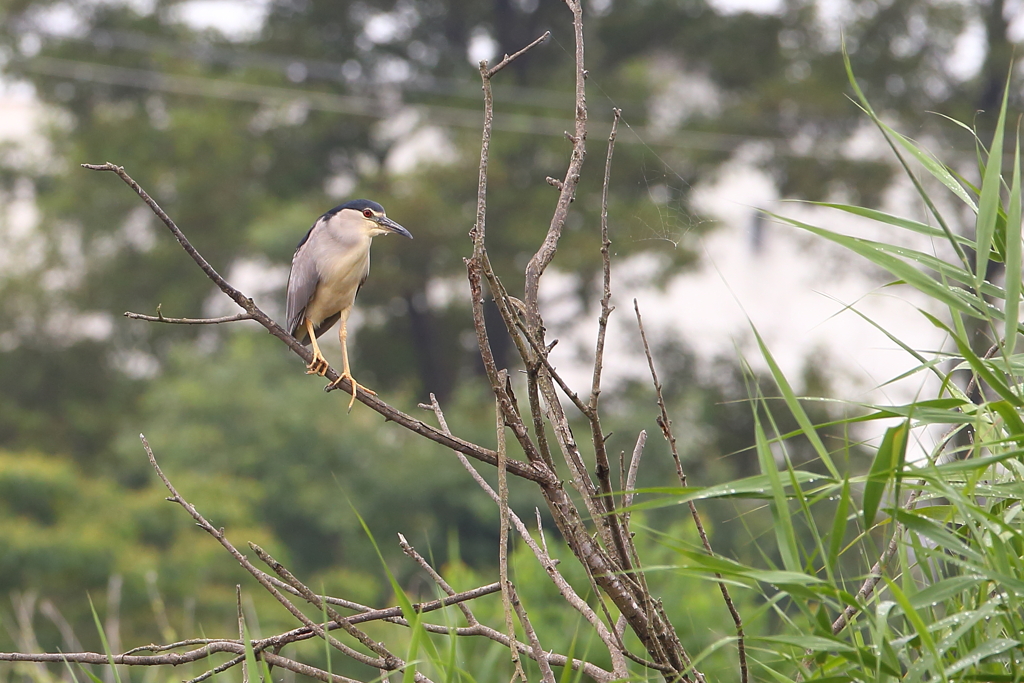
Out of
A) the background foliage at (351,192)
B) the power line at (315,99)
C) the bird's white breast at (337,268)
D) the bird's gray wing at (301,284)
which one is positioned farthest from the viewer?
the power line at (315,99)

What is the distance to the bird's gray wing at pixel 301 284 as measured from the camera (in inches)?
99.0

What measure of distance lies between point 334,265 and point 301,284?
0.22m

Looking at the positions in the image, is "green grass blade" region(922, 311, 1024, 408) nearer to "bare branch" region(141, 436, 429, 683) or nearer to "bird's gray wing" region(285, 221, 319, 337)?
"bare branch" region(141, 436, 429, 683)

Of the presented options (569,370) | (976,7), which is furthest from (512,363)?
(976,7)

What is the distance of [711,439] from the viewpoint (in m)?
12.3

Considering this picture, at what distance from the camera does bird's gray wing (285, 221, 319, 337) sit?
2.51 metres

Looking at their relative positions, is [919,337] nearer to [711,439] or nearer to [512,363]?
[711,439]

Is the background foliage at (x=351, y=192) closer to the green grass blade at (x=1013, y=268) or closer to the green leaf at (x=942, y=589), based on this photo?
the green grass blade at (x=1013, y=268)

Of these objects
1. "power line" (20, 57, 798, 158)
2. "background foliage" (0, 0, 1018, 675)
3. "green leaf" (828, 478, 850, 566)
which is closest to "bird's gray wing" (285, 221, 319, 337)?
"green leaf" (828, 478, 850, 566)

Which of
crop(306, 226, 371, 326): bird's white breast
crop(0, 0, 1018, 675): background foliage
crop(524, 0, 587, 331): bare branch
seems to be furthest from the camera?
crop(0, 0, 1018, 675): background foliage

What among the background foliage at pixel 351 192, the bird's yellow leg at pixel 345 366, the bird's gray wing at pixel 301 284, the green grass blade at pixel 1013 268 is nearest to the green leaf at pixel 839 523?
the green grass blade at pixel 1013 268

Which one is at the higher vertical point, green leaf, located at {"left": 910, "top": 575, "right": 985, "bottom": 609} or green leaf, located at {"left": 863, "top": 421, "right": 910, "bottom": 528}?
green leaf, located at {"left": 863, "top": 421, "right": 910, "bottom": 528}

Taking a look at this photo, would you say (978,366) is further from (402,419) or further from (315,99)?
(315,99)

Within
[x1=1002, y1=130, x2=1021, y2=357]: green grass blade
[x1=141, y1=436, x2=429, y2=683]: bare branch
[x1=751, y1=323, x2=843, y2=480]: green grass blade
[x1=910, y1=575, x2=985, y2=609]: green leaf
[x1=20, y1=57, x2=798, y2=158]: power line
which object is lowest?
[x1=141, y1=436, x2=429, y2=683]: bare branch
